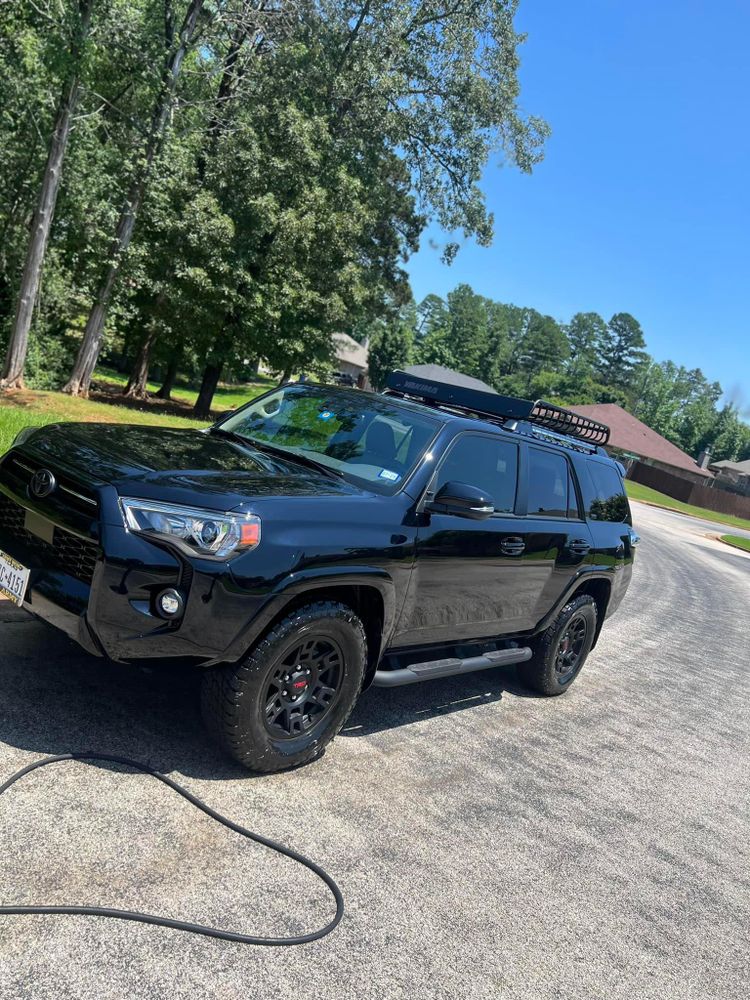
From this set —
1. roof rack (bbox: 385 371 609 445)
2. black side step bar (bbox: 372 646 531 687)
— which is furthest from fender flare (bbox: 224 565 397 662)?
roof rack (bbox: 385 371 609 445)

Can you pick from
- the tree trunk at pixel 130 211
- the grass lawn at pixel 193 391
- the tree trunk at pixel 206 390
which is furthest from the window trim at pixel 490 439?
the grass lawn at pixel 193 391

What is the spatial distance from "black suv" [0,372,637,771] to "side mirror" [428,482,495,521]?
0.04 ft

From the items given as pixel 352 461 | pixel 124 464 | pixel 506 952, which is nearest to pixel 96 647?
pixel 124 464

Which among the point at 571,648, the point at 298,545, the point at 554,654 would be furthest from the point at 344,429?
the point at 571,648

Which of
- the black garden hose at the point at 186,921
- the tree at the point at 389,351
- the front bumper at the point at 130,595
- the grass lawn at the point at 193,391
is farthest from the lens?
the tree at the point at 389,351

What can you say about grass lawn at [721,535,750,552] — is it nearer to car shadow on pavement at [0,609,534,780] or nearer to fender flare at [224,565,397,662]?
car shadow on pavement at [0,609,534,780]

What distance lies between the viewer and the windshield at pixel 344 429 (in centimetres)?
436

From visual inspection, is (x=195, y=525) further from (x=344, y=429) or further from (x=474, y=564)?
(x=474, y=564)

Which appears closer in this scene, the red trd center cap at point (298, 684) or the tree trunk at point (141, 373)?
the red trd center cap at point (298, 684)

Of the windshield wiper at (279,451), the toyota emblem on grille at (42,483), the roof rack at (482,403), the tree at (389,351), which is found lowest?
the toyota emblem on grille at (42,483)

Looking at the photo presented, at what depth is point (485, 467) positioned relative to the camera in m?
4.83

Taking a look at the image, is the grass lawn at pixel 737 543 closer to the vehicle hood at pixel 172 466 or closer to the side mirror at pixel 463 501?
the side mirror at pixel 463 501

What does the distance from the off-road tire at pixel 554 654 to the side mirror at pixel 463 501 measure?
6.75 feet

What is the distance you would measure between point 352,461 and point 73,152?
1912cm
